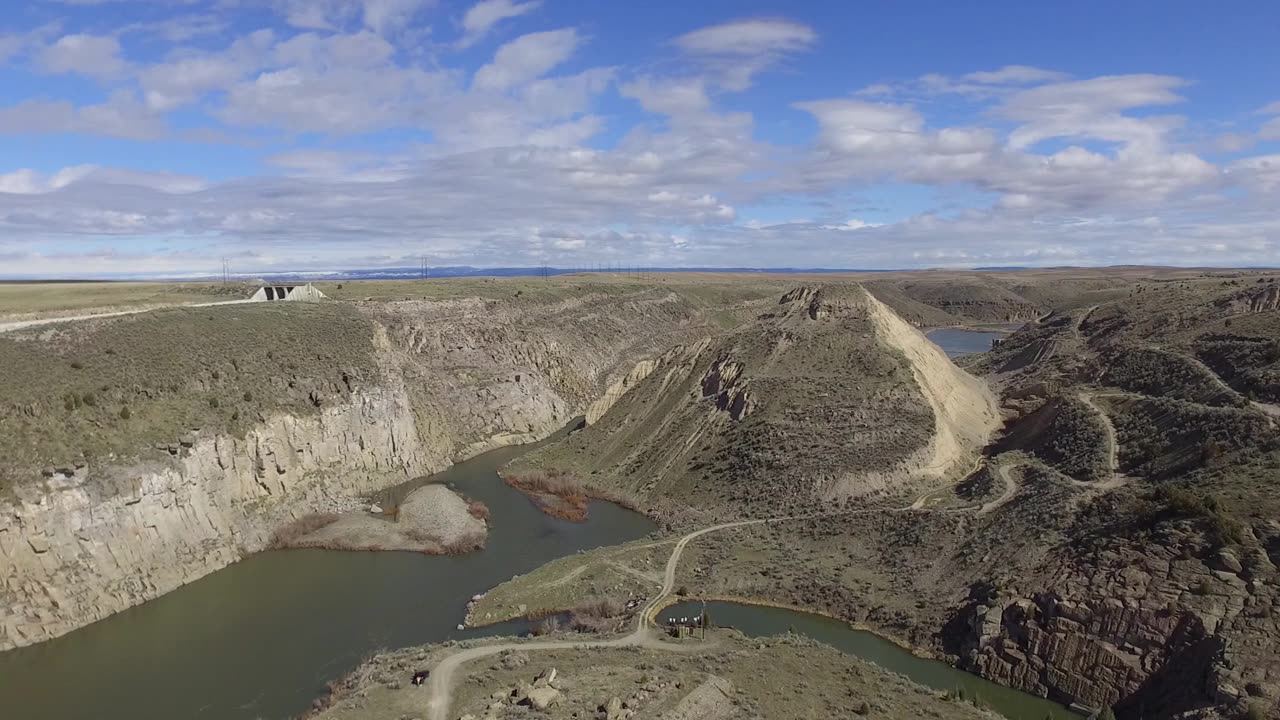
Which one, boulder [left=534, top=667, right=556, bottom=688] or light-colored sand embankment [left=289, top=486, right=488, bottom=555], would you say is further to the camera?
light-colored sand embankment [left=289, top=486, right=488, bottom=555]

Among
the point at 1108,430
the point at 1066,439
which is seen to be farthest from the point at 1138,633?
the point at 1108,430

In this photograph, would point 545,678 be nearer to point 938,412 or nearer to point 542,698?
point 542,698

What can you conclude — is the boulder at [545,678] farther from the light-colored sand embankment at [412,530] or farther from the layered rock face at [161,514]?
the layered rock face at [161,514]

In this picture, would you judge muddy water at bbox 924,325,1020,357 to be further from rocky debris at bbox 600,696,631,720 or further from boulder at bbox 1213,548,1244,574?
rocky debris at bbox 600,696,631,720

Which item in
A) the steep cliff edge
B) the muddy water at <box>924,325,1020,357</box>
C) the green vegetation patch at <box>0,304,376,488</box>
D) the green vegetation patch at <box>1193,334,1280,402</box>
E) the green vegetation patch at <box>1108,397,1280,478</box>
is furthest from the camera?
the muddy water at <box>924,325,1020,357</box>

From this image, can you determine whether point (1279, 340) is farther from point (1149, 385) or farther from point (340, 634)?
point (340, 634)

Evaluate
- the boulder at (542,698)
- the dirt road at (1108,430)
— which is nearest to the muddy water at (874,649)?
the boulder at (542,698)

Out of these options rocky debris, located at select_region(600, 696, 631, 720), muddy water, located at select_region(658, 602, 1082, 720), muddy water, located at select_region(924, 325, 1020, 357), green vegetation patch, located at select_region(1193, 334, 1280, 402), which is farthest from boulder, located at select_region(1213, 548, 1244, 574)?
muddy water, located at select_region(924, 325, 1020, 357)

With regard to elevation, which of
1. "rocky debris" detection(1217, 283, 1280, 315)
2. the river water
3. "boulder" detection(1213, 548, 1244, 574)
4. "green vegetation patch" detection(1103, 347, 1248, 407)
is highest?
"rocky debris" detection(1217, 283, 1280, 315)
